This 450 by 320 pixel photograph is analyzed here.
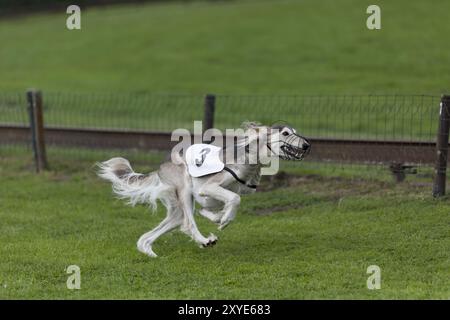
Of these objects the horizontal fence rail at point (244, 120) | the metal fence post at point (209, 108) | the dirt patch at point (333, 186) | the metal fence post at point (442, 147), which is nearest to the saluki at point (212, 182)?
the dirt patch at point (333, 186)

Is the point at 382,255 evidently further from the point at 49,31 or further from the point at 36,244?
the point at 49,31

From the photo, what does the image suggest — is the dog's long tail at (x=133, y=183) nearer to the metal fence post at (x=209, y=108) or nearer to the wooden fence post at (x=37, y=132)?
the metal fence post at (x=209, y=108)

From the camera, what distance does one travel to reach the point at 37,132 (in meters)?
14.5

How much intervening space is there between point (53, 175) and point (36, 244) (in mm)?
4729

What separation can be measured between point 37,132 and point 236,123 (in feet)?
17.3

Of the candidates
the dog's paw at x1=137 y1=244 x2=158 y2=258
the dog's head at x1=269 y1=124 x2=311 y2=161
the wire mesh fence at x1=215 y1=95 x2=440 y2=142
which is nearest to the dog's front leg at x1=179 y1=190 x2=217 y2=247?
the dog's paw at x1=137 y1=244 x2=158 y2=258

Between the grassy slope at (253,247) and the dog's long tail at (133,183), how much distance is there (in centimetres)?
62

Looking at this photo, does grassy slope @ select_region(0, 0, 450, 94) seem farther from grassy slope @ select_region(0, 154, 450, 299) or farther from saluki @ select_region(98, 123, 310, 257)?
saluki @ select_region(98, 123, 310, 257)

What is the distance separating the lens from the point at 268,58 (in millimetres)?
28016

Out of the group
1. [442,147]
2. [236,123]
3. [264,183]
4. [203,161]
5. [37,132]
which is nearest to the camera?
[203,161]

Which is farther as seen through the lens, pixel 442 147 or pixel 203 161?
pixel 442 147

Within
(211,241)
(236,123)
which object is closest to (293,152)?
(211,241)

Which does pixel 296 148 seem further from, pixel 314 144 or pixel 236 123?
pixel 236 123

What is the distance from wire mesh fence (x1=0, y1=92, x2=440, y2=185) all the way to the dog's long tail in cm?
398
